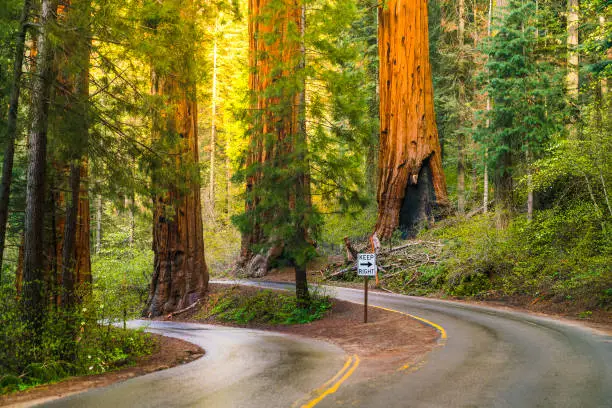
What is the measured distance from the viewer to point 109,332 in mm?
10742

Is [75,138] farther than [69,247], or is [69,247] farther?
[69,247]

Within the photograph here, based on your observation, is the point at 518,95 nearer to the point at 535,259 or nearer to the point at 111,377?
the point at 535,259

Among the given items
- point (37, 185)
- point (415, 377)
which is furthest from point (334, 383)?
point (37, 185)

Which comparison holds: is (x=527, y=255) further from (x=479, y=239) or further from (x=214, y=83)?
(x=214, y=83)

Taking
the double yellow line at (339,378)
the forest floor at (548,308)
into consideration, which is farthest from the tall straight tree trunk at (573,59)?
the double yellow line at (339,378)

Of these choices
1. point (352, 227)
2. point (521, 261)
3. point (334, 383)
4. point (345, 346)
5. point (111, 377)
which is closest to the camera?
point (334, 383)

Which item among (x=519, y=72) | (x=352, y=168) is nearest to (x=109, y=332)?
(x=352, y=168)

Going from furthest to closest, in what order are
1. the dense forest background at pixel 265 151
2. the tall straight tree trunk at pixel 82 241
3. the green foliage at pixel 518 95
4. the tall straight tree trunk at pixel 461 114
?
the tall straight tree trunk at pixel 461 114 < the green foliage at pixel 518 95 < the tall straight tree trunk at pixel 82 241 < the dense forest background at pixel 265 151

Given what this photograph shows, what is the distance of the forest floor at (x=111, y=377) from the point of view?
24.3 feet

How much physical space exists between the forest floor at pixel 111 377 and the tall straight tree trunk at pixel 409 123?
13964 mm

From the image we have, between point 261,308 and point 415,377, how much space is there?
10.8m

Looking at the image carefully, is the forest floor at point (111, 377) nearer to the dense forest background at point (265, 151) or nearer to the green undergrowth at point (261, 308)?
the dense forest background at point (265, 151)

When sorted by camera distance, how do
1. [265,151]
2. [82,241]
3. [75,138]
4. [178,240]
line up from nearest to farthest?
[75,138] → [82,241] → [265,151] → [178,240]

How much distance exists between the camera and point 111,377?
29.1 ft
